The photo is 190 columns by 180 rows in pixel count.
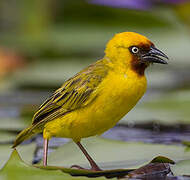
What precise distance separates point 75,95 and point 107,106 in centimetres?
21

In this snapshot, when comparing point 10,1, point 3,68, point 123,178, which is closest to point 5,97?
point 3,68

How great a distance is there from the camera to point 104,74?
2738 mm

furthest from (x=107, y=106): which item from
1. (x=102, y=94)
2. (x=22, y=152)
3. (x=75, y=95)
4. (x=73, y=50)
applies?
(x=73, y=50)

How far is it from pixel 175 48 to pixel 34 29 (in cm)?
182

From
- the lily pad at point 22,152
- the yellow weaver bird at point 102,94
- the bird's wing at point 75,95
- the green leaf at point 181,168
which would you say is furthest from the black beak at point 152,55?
the lily pad at point 22,152

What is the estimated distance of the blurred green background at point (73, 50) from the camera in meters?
3.86

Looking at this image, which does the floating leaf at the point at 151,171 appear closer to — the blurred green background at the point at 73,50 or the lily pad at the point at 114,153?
the lily pad at the point at 114,153

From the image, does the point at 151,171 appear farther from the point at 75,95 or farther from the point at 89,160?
the point at 75,95

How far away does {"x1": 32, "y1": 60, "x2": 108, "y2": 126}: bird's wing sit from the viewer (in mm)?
2732

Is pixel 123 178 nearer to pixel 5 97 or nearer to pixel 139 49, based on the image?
pixel 139 49

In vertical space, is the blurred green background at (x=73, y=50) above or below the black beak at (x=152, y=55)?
above

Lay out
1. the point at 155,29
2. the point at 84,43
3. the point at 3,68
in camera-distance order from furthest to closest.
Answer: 1. the point at 155,29
2. the point at 84,43
3. the point at 3,68

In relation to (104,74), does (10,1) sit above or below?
above

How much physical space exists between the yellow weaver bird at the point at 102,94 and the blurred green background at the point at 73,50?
47 centimetres
